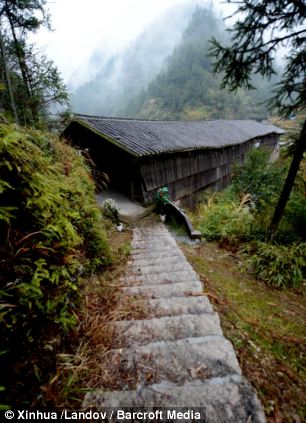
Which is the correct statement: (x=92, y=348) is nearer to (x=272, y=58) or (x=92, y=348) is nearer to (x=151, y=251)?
(x=151, y=251)

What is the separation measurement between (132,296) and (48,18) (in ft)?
A: 56.4

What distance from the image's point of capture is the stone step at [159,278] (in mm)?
3582

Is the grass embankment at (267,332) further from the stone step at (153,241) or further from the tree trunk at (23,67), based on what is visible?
the tree trunk at (23,67)

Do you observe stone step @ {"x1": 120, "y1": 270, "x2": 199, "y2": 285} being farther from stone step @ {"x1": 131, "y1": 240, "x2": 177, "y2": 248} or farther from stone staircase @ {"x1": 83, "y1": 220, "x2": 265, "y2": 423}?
stone step @ {"x1": 131, "y1": 240, "x2": 177, "y2": 248}

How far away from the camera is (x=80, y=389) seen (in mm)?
1525

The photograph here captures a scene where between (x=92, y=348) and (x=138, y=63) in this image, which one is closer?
(x=92, y=348)

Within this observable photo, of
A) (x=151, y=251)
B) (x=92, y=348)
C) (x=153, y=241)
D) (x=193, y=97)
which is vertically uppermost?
(x=193, y=97)

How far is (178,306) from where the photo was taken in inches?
108

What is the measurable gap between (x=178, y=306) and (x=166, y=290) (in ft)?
1.61

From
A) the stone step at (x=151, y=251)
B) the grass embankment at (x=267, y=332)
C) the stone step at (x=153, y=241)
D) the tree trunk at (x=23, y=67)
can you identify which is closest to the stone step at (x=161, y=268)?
the grass embankment at (x=267, y=332)

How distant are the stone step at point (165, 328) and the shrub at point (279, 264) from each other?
266 centimetres

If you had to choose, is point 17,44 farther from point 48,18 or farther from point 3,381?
point 3,381

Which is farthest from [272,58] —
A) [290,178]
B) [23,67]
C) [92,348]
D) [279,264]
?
[23,67]

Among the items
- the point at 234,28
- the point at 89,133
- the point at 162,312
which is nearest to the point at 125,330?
the point at 162,312
